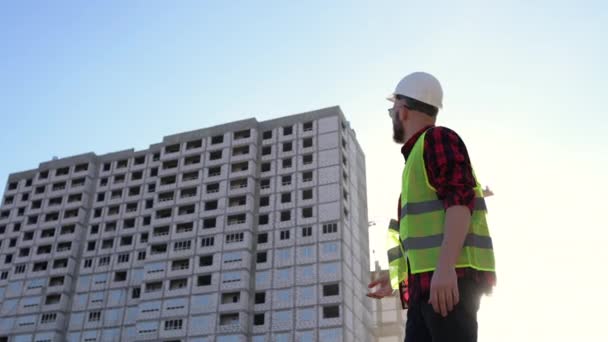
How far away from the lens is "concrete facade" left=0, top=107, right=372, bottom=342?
63062 mm

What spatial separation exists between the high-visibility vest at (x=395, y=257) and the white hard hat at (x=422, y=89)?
0.93 meters

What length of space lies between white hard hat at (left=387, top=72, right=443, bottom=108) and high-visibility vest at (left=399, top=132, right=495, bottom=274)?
21.3 inches

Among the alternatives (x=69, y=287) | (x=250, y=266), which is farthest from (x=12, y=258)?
(x=250, y=266)

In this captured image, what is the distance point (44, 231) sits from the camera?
79.6 metres

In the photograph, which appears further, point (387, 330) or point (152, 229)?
point (387, 330)

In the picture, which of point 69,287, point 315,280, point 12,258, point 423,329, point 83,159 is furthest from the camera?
point 83,159

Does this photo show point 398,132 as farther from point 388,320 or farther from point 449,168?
point 388,320

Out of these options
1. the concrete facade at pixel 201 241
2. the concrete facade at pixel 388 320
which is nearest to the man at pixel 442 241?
the concrete facade at pixel 201 241

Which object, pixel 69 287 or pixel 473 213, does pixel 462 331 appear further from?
pixel 69 287

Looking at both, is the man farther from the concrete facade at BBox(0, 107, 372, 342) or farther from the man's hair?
the concrete facade at BBox(0, 107, 372, 342)

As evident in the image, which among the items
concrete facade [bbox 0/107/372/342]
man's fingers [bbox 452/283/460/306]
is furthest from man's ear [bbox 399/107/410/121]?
concrete facade [bbox 0/107/372/342]

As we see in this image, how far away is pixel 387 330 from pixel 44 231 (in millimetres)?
49828

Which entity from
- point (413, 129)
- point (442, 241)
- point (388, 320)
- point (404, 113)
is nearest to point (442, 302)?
point (442, 241)

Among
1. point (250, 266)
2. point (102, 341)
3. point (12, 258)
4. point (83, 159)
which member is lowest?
point (102, 341)
